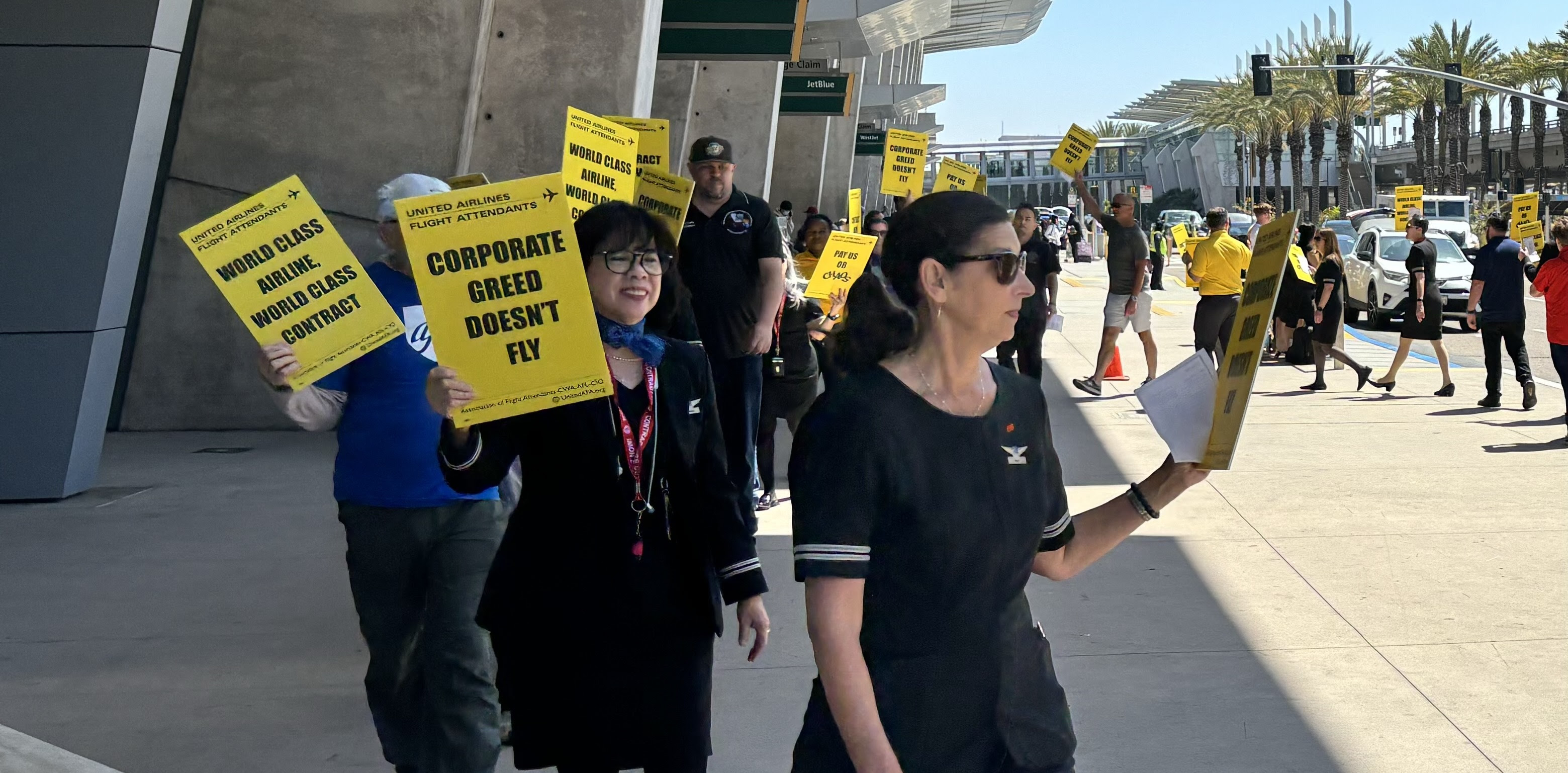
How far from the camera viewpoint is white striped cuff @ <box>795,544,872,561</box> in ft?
8.07

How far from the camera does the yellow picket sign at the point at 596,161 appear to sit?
6340mm

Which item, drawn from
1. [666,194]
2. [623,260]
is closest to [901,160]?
[666,194]

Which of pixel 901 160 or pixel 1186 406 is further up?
pixel 1186 406

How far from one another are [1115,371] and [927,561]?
15.1 meters

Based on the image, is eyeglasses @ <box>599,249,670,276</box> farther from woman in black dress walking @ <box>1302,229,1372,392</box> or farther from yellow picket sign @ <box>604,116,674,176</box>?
woman in black dress walking @ <box>1302,229,1372,392</box>

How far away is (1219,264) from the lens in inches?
587

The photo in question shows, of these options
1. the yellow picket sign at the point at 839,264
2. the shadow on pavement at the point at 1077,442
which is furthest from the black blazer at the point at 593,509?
the yellow picket sign at the point at 839,264

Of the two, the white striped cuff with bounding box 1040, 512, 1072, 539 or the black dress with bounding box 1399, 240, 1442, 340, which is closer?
the white striped cuff with bounding box 1040, 512, 1072, 539

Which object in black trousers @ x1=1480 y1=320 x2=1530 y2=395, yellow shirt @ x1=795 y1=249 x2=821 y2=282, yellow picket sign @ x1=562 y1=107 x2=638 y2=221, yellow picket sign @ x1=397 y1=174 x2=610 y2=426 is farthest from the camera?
black trousers @ x1=1480 y1=320 x2=1530 y2=395

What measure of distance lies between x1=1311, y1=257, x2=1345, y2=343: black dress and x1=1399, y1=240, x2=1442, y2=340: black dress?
69 centimetres

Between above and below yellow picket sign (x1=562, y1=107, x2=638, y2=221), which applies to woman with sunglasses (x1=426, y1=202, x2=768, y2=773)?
above

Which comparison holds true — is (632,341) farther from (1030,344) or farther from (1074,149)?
(1074,149)

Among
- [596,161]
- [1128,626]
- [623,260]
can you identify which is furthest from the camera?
[1128,626]

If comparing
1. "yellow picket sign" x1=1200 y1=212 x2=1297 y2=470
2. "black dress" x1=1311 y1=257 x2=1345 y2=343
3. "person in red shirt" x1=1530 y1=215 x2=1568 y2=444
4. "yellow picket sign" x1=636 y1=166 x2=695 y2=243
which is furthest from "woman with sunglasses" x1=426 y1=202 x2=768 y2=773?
"black dress" x1=1311 y1=257 x2=1345 y2=343
